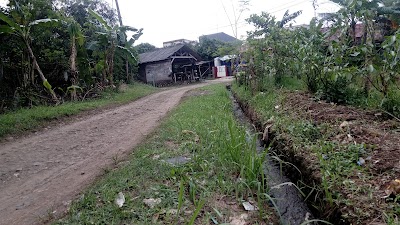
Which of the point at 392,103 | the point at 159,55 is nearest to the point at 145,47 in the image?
the point at 159,55

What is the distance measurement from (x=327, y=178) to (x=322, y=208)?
0.26 meters

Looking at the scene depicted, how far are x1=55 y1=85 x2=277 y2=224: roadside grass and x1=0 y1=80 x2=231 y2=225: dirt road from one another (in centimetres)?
30

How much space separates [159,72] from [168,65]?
1.06 meters

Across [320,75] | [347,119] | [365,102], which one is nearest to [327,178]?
[347,119]

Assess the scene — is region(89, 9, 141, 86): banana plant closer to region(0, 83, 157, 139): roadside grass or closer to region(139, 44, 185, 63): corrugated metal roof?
region(0, 83, 157, 139): roadside grass

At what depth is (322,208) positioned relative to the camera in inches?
91.3

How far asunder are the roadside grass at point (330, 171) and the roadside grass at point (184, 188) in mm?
485

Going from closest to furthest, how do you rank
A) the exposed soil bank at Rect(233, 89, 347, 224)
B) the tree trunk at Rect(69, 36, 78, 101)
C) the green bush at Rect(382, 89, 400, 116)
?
1. the exposed soil bank at Rect(233, 89, 347, 224)
2. the green bush at Rect(382, 89, 400, 116)
3. the tree trunk at Rect(69, 36, 78, 101)

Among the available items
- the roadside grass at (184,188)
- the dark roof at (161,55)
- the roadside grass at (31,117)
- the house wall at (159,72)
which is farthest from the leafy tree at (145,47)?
the roadside grass at (184,188)

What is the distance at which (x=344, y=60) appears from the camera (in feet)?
14.6

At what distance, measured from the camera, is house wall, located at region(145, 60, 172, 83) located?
77.0ft

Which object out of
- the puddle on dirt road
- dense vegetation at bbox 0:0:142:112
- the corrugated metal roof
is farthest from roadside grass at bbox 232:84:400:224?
the corrugated metal roof

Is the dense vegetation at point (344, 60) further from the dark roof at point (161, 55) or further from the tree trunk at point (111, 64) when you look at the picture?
the dark roof at point (161, 55)

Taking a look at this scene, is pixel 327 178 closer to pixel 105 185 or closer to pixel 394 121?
pixel 394 121
